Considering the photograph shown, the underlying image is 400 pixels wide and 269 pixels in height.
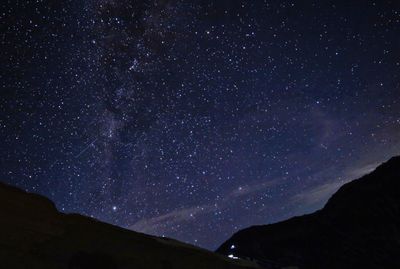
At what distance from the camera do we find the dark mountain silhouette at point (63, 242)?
286 inches

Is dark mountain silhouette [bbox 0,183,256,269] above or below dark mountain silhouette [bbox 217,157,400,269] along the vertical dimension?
above

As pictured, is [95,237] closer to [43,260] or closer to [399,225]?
[43,260]

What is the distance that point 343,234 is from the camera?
80.9 ft

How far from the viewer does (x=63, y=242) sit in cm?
828

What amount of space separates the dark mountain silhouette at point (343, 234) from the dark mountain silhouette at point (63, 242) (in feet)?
47.5

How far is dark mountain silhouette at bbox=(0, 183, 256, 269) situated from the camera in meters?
7.27

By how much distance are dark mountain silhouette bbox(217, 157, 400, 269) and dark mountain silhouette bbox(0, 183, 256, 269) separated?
1447 centimetres

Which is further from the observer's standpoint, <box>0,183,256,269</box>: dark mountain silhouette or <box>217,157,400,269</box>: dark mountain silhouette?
<box>217,157,400,269</box>: dark mountain silhouette

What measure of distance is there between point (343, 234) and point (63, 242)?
70.8 feet

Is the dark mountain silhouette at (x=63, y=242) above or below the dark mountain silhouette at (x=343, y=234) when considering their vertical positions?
above

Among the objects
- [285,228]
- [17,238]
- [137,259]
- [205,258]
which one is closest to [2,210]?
[17,238]

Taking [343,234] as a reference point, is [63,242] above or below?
above

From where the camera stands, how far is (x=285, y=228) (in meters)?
26.0

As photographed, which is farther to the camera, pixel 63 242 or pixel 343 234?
pixel 343 234
